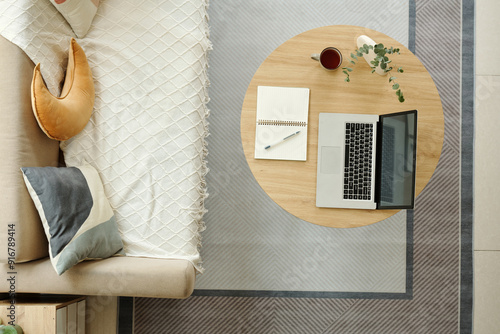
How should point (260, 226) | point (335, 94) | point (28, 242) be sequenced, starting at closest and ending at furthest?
point (28, 242) → point (335, 94) → point (260, 226)

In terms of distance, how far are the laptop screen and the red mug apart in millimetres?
269

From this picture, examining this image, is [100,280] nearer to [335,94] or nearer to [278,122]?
[278,122]

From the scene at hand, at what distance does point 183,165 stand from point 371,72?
2.72 ft

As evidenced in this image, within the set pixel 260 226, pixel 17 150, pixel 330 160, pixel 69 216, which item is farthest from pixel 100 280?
pixel 330 160

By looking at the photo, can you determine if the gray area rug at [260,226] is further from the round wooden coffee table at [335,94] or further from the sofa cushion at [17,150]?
the sofa cushion at [17,150]

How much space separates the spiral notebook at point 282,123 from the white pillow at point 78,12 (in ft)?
2.37

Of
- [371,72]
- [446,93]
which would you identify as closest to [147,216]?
[371,72]

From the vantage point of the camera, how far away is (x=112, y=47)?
153 cm

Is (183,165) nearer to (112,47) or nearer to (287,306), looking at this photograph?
(112,47)

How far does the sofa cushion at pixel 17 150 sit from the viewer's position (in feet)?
4.09

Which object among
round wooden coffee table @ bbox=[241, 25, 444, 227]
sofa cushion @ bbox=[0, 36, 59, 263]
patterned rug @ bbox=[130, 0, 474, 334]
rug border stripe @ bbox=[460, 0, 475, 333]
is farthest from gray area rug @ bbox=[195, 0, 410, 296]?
sofa cushion @ bbox=[0, 36, 59, 263]

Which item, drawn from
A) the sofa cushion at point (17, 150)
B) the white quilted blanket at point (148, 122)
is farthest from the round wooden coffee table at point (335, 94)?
the sofa cushion at point (17, 150)

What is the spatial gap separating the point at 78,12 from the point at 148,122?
A: 48 centimetres

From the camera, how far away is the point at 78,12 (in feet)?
4.72
